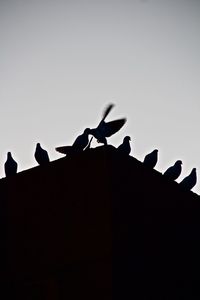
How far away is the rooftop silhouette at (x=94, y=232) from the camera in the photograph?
5.78 meters

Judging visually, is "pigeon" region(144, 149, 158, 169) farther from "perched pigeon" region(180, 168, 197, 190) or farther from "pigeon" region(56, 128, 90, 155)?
"pigeon" region(56, 128, 90, 155)

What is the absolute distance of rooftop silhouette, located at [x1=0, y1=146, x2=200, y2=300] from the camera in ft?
19.0

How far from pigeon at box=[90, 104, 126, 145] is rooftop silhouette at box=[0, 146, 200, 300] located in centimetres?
120

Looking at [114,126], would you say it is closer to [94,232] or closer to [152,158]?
[152,158]

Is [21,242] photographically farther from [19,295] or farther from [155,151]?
[155,151]

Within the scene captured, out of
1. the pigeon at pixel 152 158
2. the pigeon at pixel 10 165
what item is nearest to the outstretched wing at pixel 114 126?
the pigeon at pixel 152 158

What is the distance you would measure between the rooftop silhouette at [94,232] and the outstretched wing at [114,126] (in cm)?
127

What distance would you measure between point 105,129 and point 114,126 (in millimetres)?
165

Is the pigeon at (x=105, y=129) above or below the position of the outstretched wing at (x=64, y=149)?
above

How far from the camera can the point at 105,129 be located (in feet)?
25.0

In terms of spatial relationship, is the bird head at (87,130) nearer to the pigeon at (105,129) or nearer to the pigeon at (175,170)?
the pigeon at (105,129)

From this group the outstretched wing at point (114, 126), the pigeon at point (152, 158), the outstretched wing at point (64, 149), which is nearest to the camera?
the outstretched wing at point (64, 149)

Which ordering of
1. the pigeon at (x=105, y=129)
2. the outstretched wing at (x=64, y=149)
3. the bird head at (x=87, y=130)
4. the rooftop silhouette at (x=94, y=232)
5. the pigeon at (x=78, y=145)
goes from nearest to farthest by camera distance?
the rooftop silhouette at (x=94, y=232) → the pigeon at (x=78, y=145) → the outstretched wing at (x=64, y=149) → the bird head at (x=87, y=130) → the pigeon at (x=105, y=129)

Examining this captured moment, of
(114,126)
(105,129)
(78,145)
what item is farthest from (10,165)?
(114,126)
